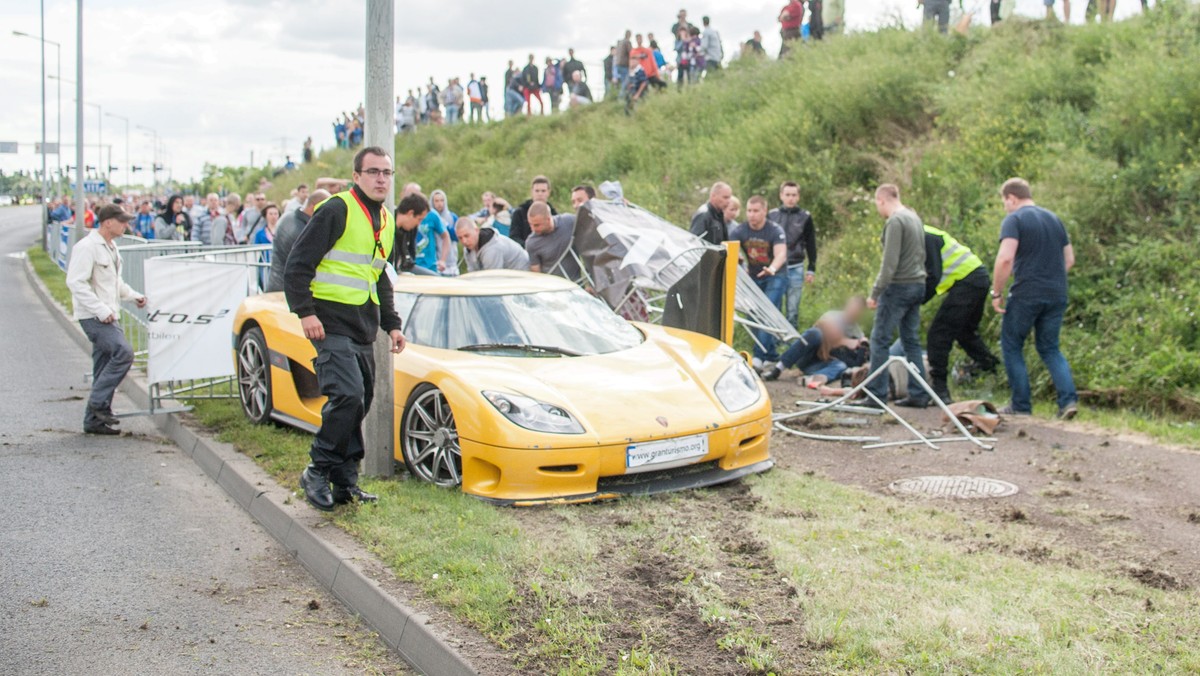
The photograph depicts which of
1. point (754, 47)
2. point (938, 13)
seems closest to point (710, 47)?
point (754, 47)

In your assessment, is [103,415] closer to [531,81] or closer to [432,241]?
[432,241]

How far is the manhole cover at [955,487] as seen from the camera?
23.2 feet

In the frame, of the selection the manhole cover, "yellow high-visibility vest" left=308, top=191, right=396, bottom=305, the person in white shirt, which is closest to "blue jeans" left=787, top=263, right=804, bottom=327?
the manhole cover

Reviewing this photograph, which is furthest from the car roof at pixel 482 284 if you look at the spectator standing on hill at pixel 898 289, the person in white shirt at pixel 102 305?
the spectator standing on hill at pixel 898 289

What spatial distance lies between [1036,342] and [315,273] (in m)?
6.44

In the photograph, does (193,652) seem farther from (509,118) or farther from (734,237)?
(509,118)

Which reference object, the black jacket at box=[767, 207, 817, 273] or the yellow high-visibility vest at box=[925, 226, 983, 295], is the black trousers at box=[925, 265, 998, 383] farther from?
the black jacket at box=[767, 207, 817, 273]

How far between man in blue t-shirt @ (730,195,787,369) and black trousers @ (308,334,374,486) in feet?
21.4

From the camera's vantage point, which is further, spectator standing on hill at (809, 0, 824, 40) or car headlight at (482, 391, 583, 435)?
spectator standing on hill at (809, 0, 824, 40)

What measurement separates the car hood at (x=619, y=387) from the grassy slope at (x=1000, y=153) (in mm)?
4760

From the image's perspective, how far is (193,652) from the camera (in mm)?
4695

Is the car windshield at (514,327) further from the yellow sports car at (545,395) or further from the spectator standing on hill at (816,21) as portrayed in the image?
the spectator standing on hill at (816,21)

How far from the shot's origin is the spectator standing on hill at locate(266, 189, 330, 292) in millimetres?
8688

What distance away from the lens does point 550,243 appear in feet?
40.7
